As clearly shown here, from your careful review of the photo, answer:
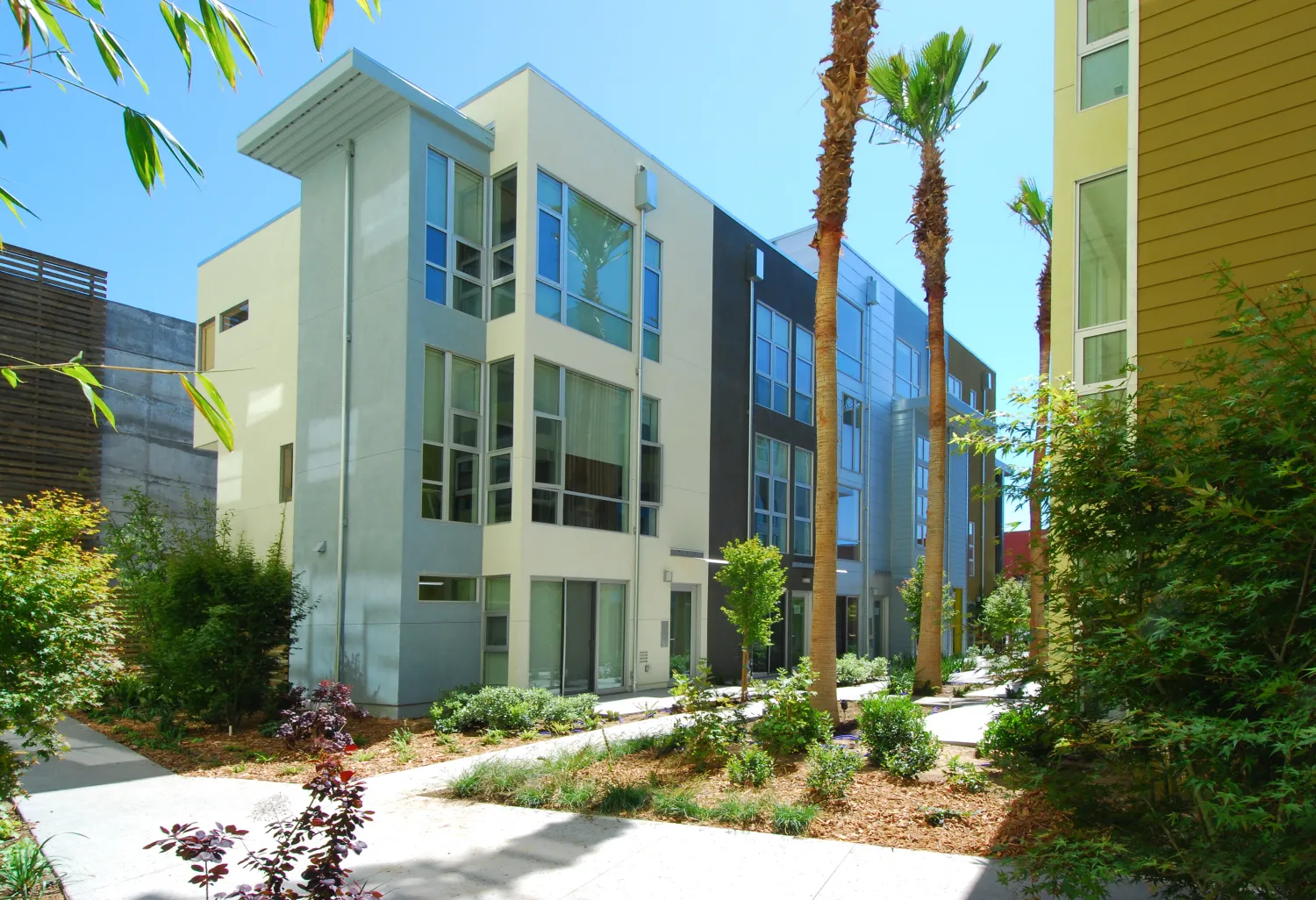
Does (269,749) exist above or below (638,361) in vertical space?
below

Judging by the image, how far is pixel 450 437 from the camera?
14.4 metres

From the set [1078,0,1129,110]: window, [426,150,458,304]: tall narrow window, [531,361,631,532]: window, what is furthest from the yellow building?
[426,150,458,304]: tall narrow window

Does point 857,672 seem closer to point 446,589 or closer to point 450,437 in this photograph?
point 446,589

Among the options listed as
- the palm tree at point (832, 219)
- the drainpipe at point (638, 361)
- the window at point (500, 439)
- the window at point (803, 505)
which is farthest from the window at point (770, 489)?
the palm tree at point (832, 219)

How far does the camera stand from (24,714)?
21.2ft

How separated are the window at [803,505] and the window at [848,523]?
2722mm

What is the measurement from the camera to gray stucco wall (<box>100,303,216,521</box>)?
76.6 ft

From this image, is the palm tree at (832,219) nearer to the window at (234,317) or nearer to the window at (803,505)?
the window at (803,505)

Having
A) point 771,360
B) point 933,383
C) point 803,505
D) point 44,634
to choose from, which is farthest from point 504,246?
point 803,505

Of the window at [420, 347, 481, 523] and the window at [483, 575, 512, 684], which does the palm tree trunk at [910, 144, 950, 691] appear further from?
the window at [420, 347, 481, 523]

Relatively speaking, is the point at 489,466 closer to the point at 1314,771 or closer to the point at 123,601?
the point at 123,601

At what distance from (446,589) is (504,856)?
27.1 feet

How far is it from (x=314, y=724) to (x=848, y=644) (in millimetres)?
17732

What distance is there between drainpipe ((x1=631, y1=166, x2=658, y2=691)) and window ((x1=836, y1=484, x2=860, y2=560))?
408 inches
